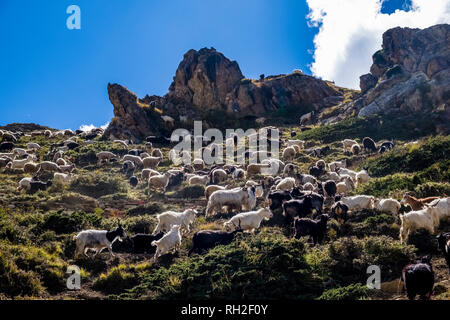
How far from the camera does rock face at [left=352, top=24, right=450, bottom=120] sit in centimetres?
3941

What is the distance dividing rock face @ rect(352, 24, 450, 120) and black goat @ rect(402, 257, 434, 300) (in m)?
32.2

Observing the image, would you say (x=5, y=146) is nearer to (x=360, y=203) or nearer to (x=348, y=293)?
(x=360, y=203)

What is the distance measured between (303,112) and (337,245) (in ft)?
169

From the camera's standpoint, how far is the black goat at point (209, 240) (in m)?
12.0

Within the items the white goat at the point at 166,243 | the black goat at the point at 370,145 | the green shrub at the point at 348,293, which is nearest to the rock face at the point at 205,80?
the black goat at the point at 370,145

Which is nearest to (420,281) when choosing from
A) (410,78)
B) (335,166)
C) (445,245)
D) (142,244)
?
(445,245)

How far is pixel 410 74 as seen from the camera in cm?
4716

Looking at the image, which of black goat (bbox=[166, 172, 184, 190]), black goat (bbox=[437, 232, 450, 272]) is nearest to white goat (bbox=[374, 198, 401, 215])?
black goat (bbox=[437, 232, 450, 272])

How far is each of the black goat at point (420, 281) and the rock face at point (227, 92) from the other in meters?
49.9

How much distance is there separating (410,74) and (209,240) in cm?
4524

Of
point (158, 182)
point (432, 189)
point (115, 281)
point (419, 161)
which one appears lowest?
point (115, 281)

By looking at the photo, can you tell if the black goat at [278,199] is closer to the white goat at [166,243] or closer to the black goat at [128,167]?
the white goat at [166,243]

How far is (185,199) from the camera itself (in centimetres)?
2086
